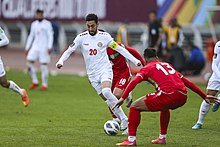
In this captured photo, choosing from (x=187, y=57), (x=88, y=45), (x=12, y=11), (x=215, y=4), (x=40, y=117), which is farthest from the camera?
A: (x=12, y=11)

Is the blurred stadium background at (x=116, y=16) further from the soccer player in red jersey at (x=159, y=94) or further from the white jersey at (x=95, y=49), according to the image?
the soccer player in red jersey at (x=159, y=94)

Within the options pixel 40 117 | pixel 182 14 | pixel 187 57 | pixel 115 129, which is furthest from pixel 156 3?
pixel 115 129

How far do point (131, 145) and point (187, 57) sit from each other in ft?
56.4

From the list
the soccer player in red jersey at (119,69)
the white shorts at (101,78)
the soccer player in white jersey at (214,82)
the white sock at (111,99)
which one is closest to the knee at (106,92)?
the white sock at (111,99)

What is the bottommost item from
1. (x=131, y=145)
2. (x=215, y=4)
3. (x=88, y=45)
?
(x=215, y=4)

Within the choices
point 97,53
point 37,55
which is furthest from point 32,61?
point 97,53

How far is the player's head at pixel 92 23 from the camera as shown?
14242 millimetres

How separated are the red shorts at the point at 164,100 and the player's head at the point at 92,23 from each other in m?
2.49

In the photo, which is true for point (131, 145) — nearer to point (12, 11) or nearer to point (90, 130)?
point (90, 130)

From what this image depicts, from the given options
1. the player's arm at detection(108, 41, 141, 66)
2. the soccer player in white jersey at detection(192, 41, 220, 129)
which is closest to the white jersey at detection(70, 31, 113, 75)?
the player's arm at detection(108, 41, 141, 66)

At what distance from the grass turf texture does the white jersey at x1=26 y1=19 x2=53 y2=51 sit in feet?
4.84

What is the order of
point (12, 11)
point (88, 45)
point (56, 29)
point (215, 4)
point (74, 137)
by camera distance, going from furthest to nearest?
point (12, 11), point (56, 29), point (215, 4), point (88, 45), point (74, 137)

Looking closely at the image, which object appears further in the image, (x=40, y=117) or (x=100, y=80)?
(x=40, y=117)

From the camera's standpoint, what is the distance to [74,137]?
13.6 metres
